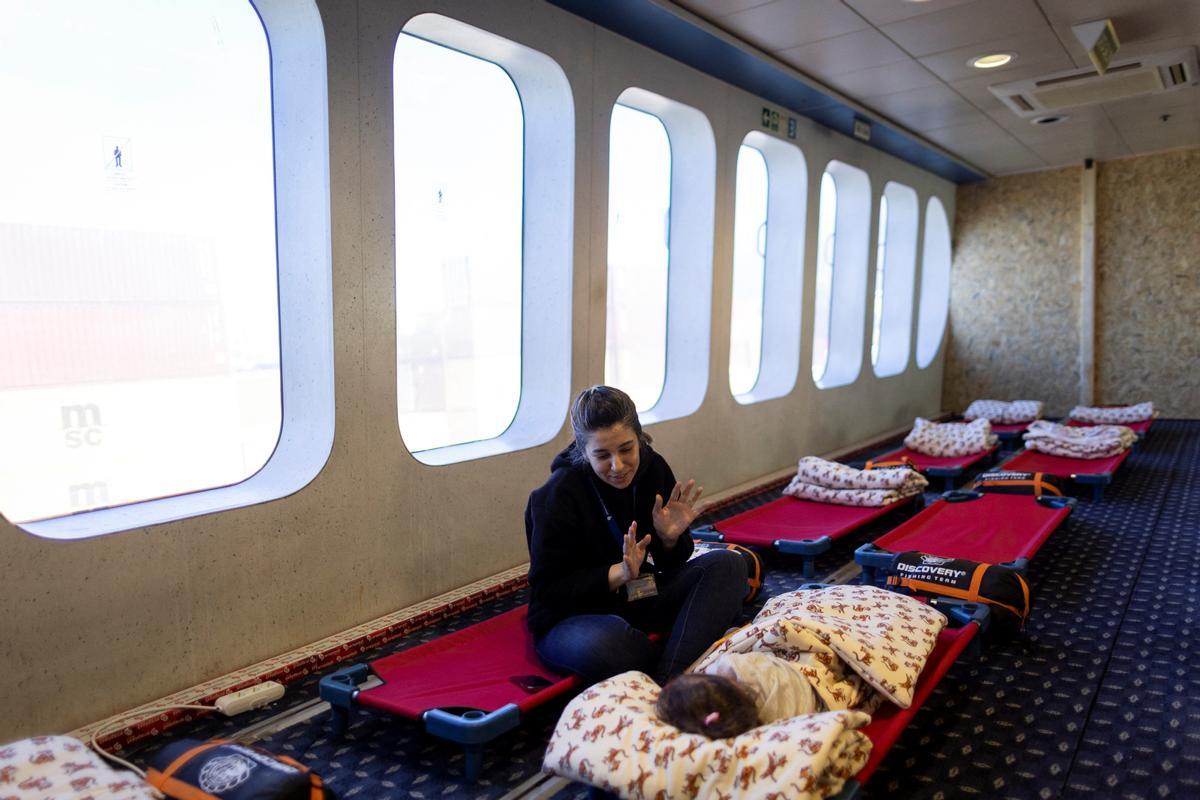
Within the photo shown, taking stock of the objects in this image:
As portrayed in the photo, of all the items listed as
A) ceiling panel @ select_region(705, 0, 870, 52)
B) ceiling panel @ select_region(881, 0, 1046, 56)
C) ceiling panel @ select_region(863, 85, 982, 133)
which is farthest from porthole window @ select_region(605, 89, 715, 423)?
ceiling panel @ select_region(863, 85, 982, 133)

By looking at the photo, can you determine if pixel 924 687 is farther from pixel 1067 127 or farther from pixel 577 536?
pixel 1067 127

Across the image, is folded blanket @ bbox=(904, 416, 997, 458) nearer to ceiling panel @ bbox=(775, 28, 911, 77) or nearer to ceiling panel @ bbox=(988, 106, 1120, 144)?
ceiling panel @ bbox=(988, 106, 1120, 144)

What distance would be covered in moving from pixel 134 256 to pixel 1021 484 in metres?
4.25

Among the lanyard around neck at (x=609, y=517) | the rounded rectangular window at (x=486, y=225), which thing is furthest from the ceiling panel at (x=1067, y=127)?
the lanyard around neck at (x=609, y=517)

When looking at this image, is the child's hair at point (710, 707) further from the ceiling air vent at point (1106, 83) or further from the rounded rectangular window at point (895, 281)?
the rounded rectangular window at point (895, 281)

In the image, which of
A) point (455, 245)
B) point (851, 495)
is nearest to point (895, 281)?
point (851, 495)

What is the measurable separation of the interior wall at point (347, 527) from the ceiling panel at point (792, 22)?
0.45 metres

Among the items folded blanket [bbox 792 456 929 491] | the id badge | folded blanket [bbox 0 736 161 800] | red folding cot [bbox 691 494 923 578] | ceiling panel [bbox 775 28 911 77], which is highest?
ceiling panel [bbox 775 28 911 77]

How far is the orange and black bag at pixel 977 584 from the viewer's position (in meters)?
2.76

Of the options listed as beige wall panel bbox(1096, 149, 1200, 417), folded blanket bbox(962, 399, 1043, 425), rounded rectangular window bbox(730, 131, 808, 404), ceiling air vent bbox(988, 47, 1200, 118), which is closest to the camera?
ceiling air vent bbox(988, 47, 1200, 118)

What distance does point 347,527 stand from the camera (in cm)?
295

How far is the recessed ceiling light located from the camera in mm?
4559

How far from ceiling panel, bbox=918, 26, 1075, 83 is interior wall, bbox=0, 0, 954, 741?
1.45 meters

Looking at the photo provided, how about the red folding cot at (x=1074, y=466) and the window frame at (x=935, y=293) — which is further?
the window frame at (x=935, y=293)
